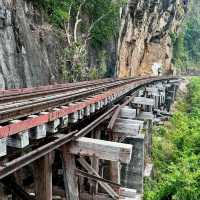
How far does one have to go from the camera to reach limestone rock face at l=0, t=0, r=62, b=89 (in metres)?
13.2

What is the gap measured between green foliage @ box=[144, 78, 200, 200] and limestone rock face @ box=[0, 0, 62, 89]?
19.8 feet

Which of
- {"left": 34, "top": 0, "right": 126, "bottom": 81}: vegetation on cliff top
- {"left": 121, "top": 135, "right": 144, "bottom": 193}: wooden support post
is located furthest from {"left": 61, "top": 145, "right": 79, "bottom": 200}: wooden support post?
{"left": 34, "top": 0, "right": 126, "bottom": 81}: vegetation on cliff top

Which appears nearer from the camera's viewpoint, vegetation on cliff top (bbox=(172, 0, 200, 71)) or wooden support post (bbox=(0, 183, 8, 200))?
wooden support post (bbox=(0, 183, 8, 200))

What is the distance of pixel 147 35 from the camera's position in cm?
4719

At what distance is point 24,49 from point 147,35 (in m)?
33.6

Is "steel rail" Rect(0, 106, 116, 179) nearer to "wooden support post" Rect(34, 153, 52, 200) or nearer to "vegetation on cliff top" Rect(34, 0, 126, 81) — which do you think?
"wooden support post" Rect(34, 153, 52, 200)

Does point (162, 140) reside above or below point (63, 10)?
below

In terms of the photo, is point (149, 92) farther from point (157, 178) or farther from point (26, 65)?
point (26, 65)

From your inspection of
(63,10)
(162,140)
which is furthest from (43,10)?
(162,140)

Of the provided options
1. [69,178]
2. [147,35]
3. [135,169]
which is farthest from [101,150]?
[147,35]

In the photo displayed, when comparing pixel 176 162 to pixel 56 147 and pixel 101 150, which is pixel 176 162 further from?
pixel 56 147

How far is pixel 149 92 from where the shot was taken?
22.9 meters

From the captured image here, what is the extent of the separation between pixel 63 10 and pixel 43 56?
6.42 meters

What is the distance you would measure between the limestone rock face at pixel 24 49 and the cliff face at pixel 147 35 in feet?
66.3
